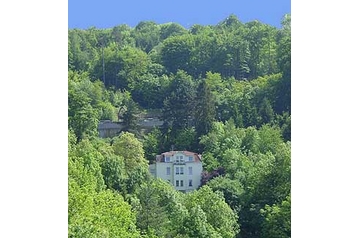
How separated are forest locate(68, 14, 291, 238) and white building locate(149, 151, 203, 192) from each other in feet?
0.39

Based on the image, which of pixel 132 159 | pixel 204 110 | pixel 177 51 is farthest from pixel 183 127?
pixel 177 51

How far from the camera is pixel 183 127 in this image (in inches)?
369

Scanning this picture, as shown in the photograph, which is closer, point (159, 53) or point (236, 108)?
point (236, 108)

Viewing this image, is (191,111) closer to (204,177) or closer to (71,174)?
(204,177)

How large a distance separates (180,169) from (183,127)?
1387 mm

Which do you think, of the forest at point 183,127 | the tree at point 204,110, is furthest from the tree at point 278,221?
the tree at point 204,110

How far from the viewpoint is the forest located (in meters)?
7.10

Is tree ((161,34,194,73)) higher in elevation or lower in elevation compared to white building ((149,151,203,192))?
higher

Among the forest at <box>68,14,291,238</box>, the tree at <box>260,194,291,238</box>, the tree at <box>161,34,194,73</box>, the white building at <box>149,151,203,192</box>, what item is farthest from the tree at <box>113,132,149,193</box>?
the tree at <box>161,34,194,73</box>

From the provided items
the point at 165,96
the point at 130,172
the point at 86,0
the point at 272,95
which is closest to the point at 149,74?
the point at 165,96

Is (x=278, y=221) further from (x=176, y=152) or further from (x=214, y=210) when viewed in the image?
(x=176, y=152)

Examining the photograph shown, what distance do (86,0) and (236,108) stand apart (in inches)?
134

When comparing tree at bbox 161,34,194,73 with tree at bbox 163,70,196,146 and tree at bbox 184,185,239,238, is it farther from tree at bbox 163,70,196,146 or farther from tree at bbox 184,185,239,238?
tree at bbox 184,185,239,238
